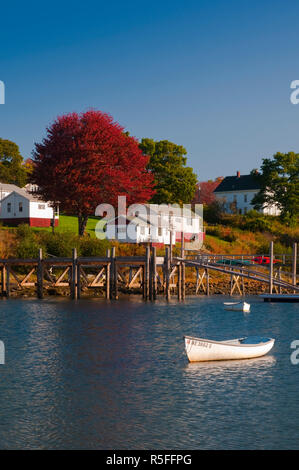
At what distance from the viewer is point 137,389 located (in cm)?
2388

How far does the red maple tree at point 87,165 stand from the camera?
7256 centimetres

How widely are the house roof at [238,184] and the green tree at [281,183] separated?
18660 millimetres

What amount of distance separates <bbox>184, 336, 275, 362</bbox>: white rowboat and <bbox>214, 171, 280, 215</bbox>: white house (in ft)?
314

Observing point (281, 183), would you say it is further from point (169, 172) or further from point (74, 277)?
point (74, 277)

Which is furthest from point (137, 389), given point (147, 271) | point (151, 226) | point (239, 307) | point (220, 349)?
point (151, 226)

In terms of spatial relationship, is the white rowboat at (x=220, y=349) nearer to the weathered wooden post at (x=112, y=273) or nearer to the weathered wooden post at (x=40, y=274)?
the weathered wooden post at (x=112, y=273)

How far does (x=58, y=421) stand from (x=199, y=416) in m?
4.64

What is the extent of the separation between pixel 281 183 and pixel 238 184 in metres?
27.2

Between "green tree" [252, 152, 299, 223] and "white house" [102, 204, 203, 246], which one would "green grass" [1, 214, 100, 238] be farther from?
"green tree" [252, 152, 299, 223]

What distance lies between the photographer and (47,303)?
175 feet

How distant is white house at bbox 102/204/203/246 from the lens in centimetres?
7944

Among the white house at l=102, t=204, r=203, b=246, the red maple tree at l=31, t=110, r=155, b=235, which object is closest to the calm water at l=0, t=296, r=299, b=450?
the red maple tree at l=31, t=110, r=155, b=235

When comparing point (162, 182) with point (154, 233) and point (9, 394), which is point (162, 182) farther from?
point (9, 394)

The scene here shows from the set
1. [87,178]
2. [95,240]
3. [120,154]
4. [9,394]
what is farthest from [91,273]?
[9,394]
